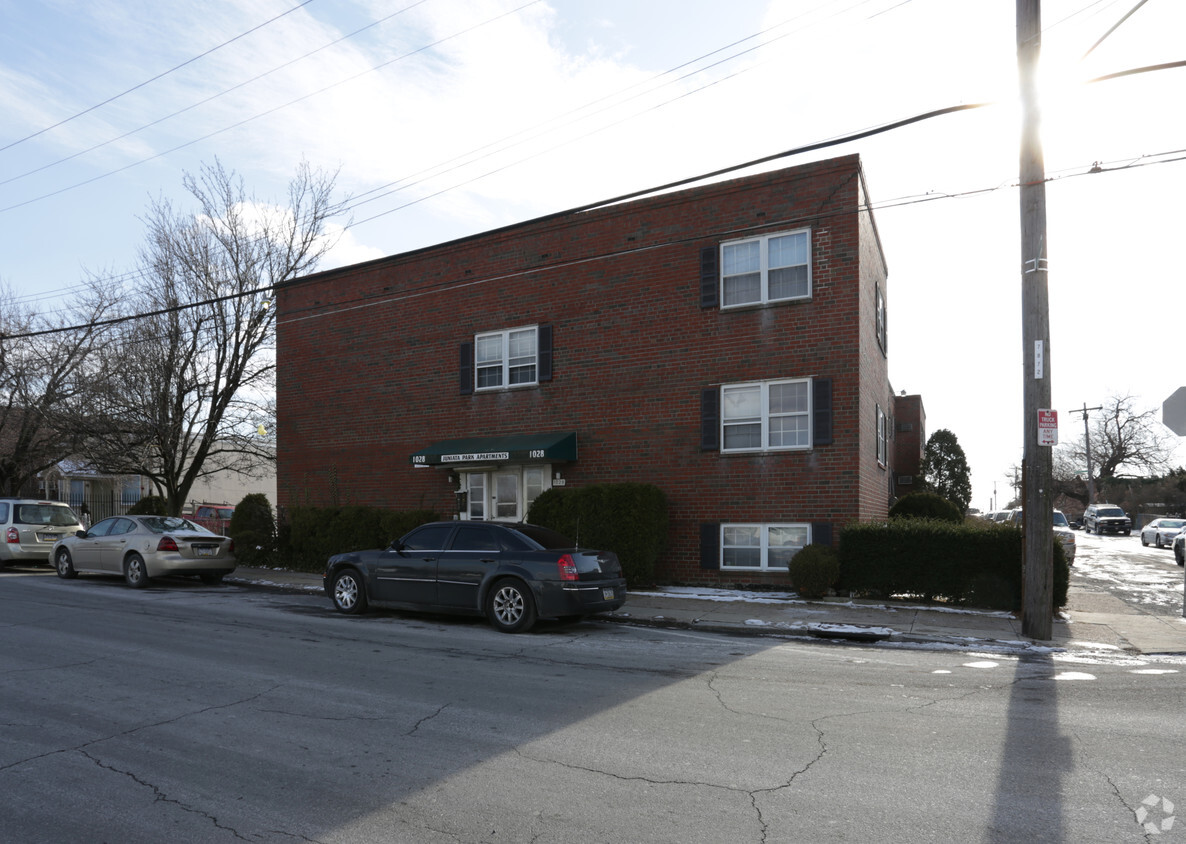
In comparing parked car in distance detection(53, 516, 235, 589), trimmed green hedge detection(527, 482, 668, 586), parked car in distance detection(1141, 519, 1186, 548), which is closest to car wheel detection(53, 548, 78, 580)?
parked car in distance detection(53, 516, 235, 589)

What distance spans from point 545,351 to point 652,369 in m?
2.62

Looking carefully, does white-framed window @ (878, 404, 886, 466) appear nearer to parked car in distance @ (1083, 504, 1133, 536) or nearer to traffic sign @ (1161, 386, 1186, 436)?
traffic sign @ (1161, 386, 1186, 436)

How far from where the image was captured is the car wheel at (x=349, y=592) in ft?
41.9

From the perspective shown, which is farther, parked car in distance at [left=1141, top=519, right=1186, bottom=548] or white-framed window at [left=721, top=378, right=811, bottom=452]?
parked car in distance at [left=1141, top=519, right=1186, bottom=548]

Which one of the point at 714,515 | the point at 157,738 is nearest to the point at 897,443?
the point at 714,515

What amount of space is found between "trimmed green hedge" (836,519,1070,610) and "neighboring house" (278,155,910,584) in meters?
0.98

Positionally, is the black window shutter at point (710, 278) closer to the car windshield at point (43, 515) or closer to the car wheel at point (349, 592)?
the car wheel at point (349, 592)

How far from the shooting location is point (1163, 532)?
37.6 metres

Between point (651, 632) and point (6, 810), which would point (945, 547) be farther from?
point (6, 810)

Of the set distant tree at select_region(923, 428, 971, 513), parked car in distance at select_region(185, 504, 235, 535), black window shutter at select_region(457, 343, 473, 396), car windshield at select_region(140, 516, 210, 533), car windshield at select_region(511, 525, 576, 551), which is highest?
black window shutter at select_region(457, 343, 473, 396)

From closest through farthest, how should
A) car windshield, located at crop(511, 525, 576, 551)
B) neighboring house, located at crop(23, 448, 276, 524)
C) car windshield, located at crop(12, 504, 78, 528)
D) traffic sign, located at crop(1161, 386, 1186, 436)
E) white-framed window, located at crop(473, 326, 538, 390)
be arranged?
car windshield, located at crop(511, 525, 576, 551) → traffic sign, located at crop(1161, 386, 1186, 436) → white-framed window, located at crop(473, 326, 538, 390) → car windshield, located at crop(12, 504, 78, 528) → neighboring house, located at crop(23, 448, 276, 524)

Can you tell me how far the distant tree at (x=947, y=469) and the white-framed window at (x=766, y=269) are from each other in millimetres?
18114

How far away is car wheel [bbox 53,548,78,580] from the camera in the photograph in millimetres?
18078

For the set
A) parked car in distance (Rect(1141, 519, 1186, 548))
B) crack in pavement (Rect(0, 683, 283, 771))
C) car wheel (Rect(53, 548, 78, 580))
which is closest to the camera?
crack in pavement (Rect(0, 683, 283, 771))
